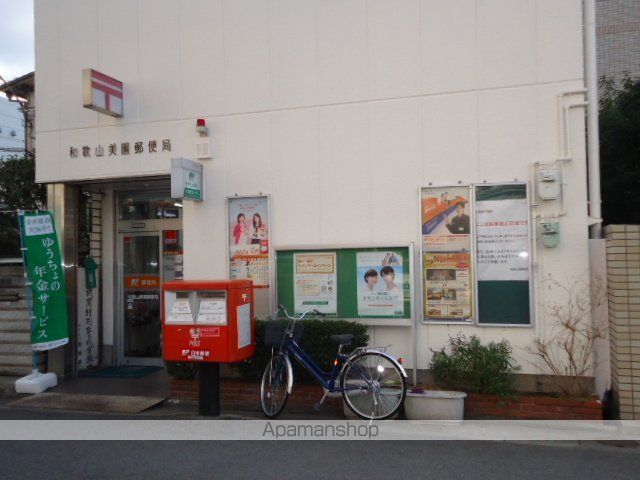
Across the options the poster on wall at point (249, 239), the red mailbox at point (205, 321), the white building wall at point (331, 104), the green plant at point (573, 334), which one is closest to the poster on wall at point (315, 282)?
the white building wall at point (331, 104)

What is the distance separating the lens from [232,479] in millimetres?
4523

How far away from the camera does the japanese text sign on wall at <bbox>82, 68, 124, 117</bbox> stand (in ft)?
23.9

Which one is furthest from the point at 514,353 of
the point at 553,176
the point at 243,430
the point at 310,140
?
the point at 310,140

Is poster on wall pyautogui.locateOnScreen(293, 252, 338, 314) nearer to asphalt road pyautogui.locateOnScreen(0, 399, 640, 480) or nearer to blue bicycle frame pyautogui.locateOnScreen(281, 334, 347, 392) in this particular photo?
blue bicycle frame pyautogui.locateOnScreen(281, 334, 347, 392)

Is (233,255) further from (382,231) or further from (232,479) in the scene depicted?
(232,479)

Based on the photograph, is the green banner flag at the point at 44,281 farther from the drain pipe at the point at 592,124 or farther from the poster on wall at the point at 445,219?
the drain pipe at the point at 592,124

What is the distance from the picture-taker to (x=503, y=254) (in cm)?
634

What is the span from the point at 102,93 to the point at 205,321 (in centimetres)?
374

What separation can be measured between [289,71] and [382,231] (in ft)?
8.24

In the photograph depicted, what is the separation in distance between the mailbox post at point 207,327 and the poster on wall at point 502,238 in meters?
2.90

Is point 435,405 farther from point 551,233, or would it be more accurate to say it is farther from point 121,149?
point 121,149

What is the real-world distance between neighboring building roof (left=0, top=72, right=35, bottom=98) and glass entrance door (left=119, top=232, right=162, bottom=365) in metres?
9.16

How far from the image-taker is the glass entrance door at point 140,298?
9258 millimetres

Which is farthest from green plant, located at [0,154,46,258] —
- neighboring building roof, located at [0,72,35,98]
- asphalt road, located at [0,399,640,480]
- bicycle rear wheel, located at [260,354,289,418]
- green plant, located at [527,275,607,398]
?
green plant, located at [527,275,607,398]
